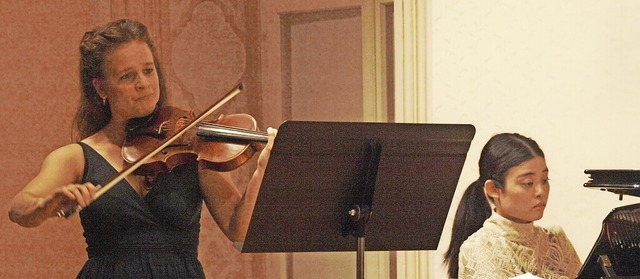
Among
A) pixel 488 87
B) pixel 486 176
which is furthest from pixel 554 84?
pixel 486 176

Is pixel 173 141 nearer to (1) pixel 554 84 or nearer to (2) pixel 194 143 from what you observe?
(2) pixel 194 143

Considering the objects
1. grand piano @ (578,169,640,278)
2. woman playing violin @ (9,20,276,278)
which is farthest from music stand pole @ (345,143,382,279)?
grand piano @ (578,169,640,278)

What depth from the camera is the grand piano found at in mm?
2166

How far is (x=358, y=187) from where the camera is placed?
6.34ft

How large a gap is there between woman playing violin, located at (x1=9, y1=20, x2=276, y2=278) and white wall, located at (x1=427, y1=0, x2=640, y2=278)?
4.47 ft

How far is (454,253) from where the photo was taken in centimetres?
271

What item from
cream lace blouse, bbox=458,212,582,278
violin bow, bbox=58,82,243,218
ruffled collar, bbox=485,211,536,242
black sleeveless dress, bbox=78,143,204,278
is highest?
violin bow, bbox=58,82,243,218

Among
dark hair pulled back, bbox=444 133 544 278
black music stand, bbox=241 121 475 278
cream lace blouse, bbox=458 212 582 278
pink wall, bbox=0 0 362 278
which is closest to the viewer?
black music stand, bbox=241 121 475 278

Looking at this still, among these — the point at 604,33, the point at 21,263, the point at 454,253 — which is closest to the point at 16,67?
the point at 21,263

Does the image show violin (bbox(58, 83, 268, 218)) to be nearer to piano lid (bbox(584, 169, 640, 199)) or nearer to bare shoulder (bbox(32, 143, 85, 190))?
bare shoulder (bbox(32, 143, 85, 190))

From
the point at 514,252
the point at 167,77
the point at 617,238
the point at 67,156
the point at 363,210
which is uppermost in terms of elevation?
the point at 167,77

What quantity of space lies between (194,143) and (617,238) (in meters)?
0.97

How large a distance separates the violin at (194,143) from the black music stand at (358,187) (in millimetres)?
204

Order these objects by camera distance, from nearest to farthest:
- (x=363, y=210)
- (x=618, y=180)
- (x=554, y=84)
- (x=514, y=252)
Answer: (x=363, y=210), (x=618, y=180), (x=514, y=252), (x=554, y=84)
